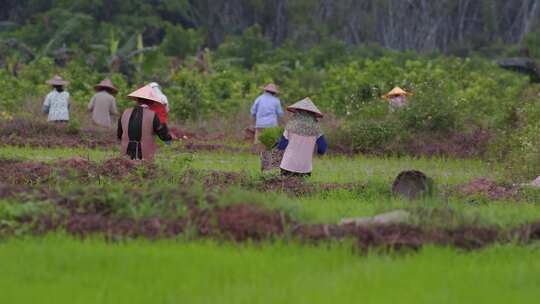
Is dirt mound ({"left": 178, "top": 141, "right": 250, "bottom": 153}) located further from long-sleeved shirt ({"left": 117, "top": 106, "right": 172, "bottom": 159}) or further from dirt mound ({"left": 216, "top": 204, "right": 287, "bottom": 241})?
dirt mound ({"left": 216, "top": 204, "right": 287, "bottom": 241})

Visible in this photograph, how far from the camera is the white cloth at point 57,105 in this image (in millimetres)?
20312

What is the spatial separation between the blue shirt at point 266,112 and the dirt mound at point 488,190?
25.1 ft

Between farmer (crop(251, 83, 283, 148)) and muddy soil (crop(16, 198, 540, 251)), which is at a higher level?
farmer (crop(251, 83, 283, 148))

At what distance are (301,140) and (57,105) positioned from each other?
821cm

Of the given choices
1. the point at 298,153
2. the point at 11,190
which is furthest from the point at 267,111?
the point at 11,190

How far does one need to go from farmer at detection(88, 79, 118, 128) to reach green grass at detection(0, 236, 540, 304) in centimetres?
1254

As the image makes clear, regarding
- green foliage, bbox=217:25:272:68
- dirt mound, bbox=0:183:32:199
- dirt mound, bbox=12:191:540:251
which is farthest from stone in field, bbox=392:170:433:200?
green foliage, bbox=217:25:272:68

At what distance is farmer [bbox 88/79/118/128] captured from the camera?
67.3ft

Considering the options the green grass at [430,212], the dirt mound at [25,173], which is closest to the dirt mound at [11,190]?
the dirt mound at [25,173]

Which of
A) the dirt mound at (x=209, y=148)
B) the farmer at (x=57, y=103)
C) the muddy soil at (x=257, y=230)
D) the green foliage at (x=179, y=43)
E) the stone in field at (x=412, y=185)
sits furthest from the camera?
the green foliage at (x=179, y=43)

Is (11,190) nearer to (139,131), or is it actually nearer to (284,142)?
(139,131)

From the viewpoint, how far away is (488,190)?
41.8 ft

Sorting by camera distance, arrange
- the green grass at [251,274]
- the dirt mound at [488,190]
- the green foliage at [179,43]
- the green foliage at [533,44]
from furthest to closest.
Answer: the green foliage at [533,44]
the green foliage at [179,43]
the dirt mound at [488,190]
the green grass at [251,274]

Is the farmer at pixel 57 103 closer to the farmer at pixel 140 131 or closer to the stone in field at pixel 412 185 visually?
the farmer at pixel 140 131
